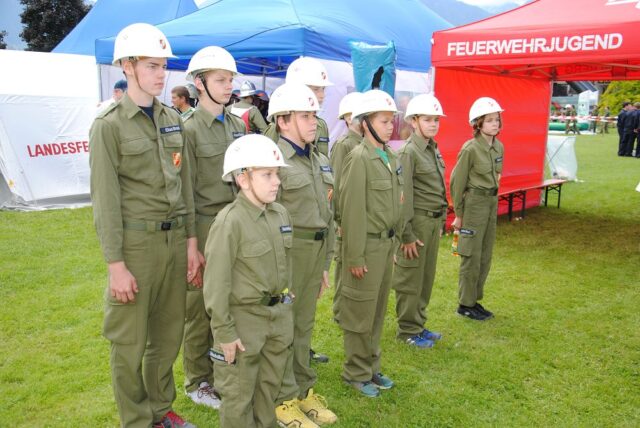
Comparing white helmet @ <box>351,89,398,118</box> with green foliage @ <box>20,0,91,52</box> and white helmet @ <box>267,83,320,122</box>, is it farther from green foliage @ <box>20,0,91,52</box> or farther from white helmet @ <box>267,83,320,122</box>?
green foliage @ <box>20,0,91,52</box>

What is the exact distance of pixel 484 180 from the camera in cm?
521

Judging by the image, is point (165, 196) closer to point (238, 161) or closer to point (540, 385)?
point (238, 161)

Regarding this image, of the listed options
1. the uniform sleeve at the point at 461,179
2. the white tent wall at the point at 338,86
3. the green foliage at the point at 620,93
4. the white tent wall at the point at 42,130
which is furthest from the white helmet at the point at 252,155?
the green foliage at the point at 620,93

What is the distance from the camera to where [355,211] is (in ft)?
11.8

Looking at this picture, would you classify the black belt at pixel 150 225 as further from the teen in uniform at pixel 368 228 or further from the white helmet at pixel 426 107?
the white helmet at pixel 426 107

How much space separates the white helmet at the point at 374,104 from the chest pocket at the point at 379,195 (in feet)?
1.54

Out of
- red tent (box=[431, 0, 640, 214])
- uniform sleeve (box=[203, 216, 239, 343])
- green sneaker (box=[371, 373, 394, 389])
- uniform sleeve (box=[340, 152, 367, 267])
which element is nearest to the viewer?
uniform sleeve (box=[203, 216, 239, 343])

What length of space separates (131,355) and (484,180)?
363 centimetres

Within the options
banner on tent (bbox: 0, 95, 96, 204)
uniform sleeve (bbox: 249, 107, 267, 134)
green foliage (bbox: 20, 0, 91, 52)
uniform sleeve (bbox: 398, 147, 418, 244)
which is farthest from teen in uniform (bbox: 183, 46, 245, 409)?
green foliage (bbox: 20, 0, 91, 52)

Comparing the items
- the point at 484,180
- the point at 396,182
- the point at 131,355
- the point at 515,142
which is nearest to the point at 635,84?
the point at 515,142

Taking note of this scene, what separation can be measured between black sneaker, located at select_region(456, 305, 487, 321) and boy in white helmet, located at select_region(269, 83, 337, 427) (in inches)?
91.2

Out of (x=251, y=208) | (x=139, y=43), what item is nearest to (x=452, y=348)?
(x=251, y=208)

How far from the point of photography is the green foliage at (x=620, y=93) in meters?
26.1

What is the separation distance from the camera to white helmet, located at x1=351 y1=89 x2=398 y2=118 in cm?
362
